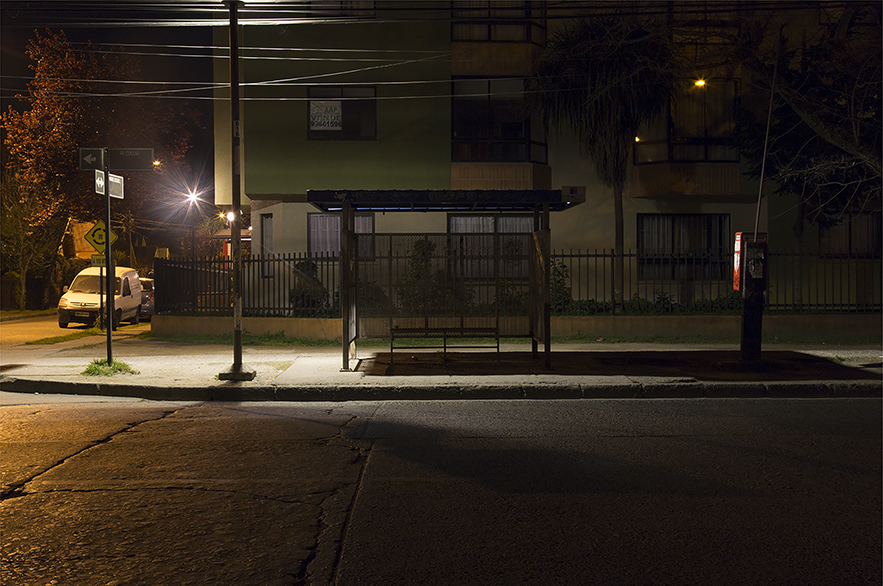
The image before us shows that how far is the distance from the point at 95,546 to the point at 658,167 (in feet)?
61.7

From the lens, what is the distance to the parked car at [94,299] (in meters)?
21.8

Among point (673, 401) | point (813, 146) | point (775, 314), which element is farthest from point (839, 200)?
point (673, 401)

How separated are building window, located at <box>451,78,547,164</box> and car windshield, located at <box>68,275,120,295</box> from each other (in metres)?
11.4

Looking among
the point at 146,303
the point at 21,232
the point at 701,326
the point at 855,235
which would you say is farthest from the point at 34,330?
the point at 855,235

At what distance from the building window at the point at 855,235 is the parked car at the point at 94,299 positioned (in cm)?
2051

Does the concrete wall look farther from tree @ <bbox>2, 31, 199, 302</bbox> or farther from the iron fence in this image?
tree @ <bbox>2, 31, 199, 302</bbox>

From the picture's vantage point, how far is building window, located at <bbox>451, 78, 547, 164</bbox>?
824 inches

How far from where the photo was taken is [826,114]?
51.9ft

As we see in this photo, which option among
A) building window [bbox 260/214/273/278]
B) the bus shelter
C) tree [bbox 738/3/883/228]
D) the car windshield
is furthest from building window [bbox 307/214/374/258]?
tree [bbox 738/3/883/228]

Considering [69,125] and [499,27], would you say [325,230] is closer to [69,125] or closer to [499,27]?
[499,27]

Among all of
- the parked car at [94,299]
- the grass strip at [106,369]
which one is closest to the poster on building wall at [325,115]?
the parked car at [94,299]

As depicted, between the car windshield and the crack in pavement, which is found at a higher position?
the car windshield

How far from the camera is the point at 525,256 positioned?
12289 millimetres

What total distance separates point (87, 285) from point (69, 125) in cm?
1021
